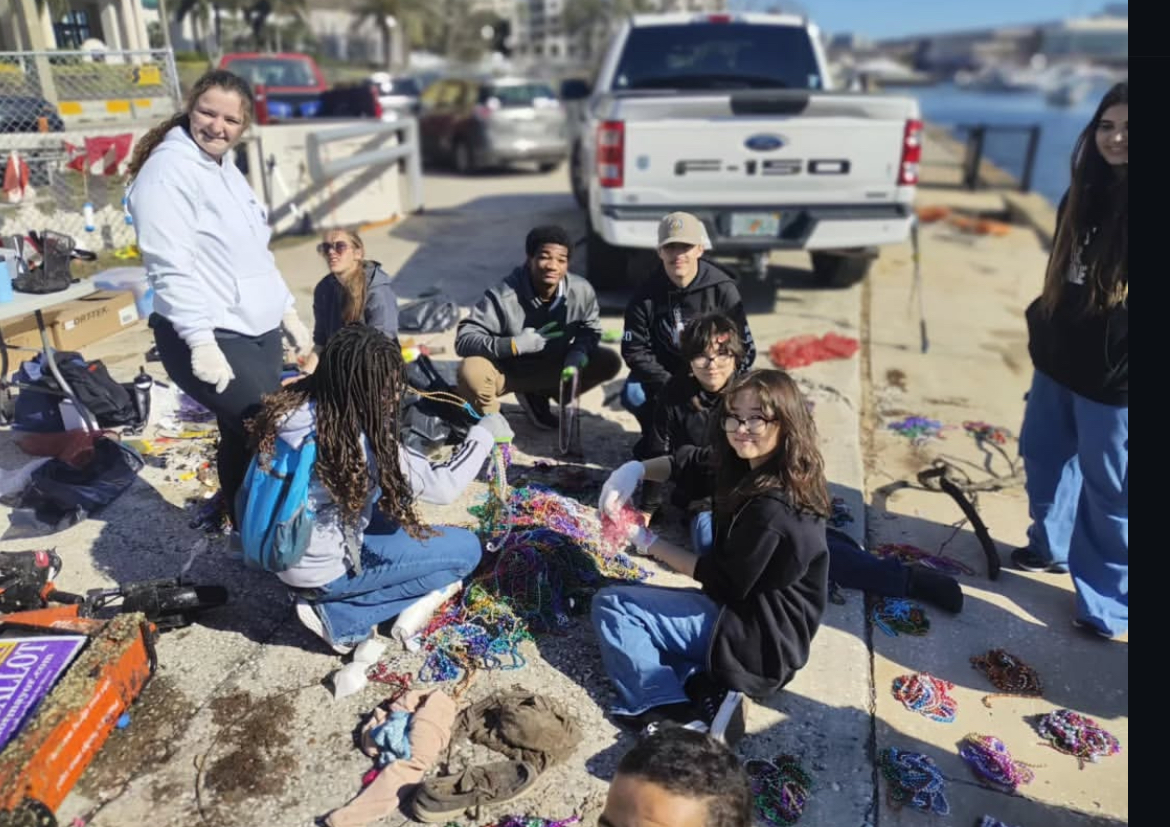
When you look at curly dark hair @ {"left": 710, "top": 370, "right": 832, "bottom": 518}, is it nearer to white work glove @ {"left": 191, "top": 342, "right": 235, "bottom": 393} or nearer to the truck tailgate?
white work glove @ {"left": 191, "top": 342, "right": 235, "bottom": 393}

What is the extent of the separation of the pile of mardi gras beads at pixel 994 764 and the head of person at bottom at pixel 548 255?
9.27ft

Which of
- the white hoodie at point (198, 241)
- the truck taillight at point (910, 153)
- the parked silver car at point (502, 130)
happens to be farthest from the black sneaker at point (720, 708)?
the parked silver car at point (502, 130)

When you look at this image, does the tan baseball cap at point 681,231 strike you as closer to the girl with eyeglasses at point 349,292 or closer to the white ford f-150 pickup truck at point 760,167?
the girl with eyeglasses at point 349,292

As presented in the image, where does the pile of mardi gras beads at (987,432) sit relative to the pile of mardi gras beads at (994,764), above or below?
below

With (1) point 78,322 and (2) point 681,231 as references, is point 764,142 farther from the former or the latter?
(1) point 78,322

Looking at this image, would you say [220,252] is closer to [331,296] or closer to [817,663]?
[331,296]

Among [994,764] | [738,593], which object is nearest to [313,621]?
[738,593]

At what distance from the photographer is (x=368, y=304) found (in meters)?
4.44

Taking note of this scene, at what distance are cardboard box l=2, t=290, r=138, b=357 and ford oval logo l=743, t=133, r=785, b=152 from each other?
455 cm

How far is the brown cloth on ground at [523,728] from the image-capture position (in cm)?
265

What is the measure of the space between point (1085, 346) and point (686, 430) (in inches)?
65.1

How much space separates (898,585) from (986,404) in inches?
115

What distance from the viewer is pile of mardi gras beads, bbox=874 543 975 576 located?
383 centimetres

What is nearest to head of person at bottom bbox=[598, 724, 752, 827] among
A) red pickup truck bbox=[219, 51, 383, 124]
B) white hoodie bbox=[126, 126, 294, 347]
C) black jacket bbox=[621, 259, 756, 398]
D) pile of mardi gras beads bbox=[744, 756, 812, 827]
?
pile of mardi gras beads bbox=[744, 756, 812, 827]
